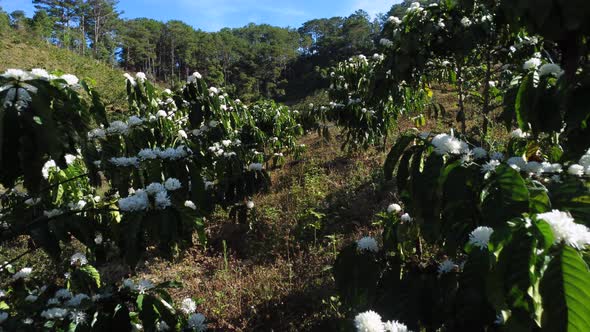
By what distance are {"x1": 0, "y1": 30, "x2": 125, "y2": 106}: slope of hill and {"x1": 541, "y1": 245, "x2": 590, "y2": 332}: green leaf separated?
24.6 meters

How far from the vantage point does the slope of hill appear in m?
24.6

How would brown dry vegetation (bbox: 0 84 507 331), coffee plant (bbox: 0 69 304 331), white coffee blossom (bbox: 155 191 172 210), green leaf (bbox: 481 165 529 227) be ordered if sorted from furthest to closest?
brown dry vegetation (bbox: 0 84 507 331)
white coffee blossom (bbox: 155 191 172 210)
coffee plant (bbox: 0 69 304 331)
green leaf (bbox: 481 165 529 227)

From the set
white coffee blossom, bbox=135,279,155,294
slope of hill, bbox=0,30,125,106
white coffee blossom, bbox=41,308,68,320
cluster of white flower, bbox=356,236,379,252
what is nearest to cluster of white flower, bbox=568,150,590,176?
cluster of white flower, bbox=356,236,379,252

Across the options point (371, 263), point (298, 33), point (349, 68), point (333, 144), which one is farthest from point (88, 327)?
point (298, 33)

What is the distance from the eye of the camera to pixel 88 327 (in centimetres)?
145

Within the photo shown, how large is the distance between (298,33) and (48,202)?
77802 millimetres

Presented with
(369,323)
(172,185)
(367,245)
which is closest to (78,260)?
(172,185)

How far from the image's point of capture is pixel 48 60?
27078 millimetres

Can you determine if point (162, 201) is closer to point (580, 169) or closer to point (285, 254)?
point (580, 169)

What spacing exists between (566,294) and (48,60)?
32427mm

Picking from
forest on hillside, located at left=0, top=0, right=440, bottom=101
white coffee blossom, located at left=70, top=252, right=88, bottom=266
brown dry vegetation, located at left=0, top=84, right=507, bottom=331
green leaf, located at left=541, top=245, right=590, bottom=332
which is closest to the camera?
green leaf, located at left=541, top=245, right=590, bottom=332

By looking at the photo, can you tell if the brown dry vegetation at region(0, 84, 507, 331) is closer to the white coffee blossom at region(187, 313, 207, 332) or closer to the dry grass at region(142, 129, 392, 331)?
the dry grass at region(142, 129, 392, 331)

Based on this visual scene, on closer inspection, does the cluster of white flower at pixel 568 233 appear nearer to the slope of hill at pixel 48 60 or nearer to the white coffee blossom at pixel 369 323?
the white coffee blossom at pixel 369 323

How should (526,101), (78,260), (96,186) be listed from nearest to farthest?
(526,101), (96,186), (78,260)
